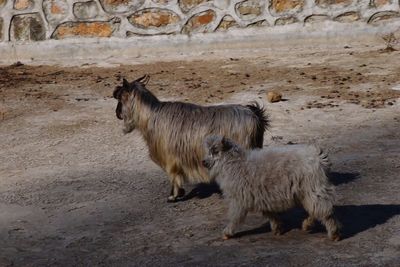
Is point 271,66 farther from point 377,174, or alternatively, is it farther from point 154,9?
point 377,174

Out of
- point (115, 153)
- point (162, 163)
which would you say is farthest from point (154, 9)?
point (162, 163)

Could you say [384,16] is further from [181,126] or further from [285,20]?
[181,126]

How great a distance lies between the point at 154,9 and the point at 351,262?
7.25m

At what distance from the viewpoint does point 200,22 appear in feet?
38.9

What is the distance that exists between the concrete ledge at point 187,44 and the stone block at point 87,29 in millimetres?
86

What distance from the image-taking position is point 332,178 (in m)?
6.97

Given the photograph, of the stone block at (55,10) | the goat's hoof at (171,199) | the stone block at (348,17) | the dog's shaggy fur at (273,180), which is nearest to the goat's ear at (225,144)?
the dog's shaggy fur at (273,180)

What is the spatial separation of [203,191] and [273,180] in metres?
1.52

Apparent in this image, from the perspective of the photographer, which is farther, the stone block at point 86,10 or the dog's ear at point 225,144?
the stone block at point 86,10

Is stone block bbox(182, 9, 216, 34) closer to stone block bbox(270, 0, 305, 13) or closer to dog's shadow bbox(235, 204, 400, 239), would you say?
stone block bbox(270, 0, 305, 13)

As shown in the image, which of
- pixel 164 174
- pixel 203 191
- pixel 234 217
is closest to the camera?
pixel 234 217

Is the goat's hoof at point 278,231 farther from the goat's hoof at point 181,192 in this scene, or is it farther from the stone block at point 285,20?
the stone block at point 285,20

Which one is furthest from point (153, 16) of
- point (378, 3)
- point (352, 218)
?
point (352, 218)

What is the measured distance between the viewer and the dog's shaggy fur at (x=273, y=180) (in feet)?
18.1
